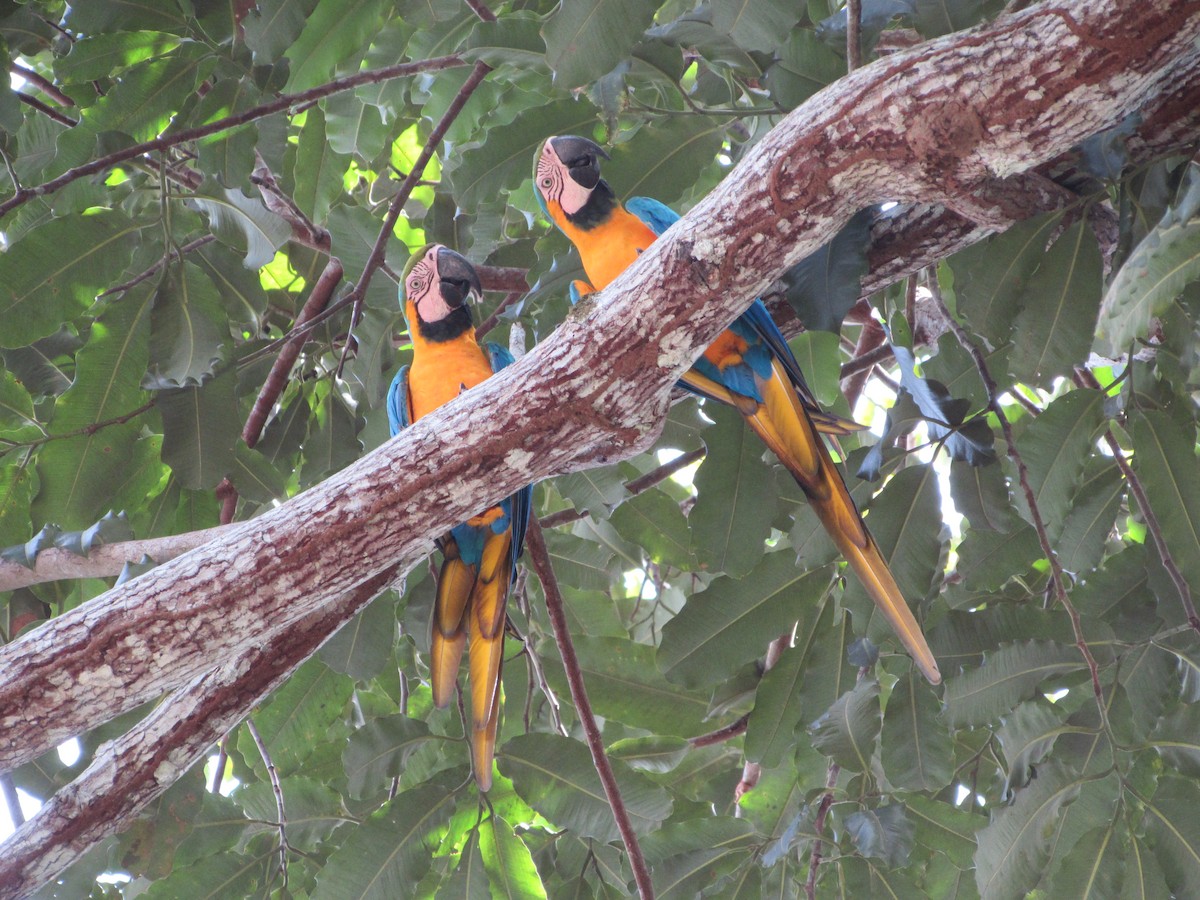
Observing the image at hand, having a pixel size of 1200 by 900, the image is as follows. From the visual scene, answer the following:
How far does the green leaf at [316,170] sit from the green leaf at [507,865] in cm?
144

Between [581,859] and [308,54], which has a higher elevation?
[308,54]

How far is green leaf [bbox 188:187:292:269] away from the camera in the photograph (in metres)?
1.86

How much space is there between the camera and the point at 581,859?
7.16 feet

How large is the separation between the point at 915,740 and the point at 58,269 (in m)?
1.75

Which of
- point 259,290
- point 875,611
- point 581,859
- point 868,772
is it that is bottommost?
point 581,859

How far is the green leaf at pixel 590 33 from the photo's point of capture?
5.02ft

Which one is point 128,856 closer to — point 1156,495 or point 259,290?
point 259,290

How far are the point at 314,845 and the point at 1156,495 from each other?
1743 mm

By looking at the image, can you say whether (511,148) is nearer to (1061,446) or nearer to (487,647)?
(487,647)

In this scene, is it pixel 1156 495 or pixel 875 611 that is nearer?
pixel 1156 495

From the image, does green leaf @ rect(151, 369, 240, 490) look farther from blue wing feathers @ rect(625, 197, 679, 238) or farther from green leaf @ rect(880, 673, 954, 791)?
green leaf @ rect(880, 673, 954, 791)

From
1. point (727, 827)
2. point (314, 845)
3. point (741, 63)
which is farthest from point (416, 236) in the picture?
point (727, 827)

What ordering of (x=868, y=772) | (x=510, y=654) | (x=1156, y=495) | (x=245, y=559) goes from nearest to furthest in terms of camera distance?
(x=245, y=559), (x=1156, y=495), (x=868, y=772), (x=510, y=654)

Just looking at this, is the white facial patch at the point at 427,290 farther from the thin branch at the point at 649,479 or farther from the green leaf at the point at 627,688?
the green leaf at the point at 627,688
